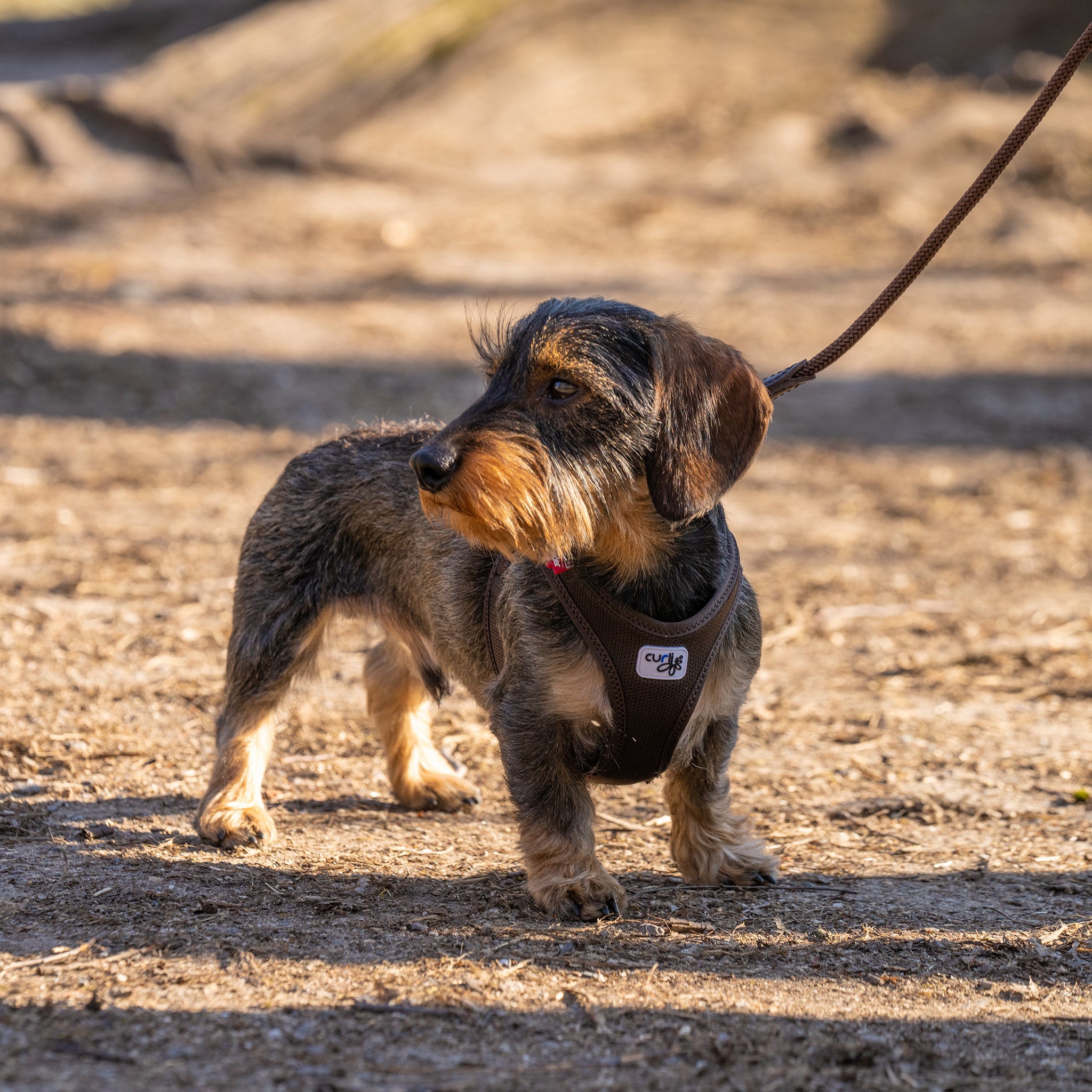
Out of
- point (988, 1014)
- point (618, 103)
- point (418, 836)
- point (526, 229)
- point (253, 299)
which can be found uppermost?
point (618, 103)

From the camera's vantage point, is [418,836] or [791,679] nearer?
[418,836]

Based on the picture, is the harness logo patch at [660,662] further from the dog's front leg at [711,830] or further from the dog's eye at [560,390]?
the dog's eye at [560,390]

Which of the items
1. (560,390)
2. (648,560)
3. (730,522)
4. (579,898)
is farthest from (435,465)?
(730,522)

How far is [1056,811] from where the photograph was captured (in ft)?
17.1

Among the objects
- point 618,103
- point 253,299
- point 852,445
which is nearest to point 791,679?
point 852,445

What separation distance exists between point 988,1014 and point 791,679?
10.7 ft

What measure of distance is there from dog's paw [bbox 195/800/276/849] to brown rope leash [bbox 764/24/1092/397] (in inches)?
94.1

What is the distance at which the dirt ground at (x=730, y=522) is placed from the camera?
11.0ft

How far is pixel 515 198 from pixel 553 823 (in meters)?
13.7

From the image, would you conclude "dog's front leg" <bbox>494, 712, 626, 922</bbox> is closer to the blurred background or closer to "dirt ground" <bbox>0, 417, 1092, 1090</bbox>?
"dirt ground" <bbox>0, 417, 1092, 1090</bbox>

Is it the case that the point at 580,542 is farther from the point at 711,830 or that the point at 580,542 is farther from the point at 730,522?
the point at 730,522

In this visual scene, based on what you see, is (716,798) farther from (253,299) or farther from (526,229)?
(526,229)

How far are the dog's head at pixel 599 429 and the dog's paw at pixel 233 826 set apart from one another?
4.88 feet

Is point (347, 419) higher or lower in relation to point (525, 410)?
lower
